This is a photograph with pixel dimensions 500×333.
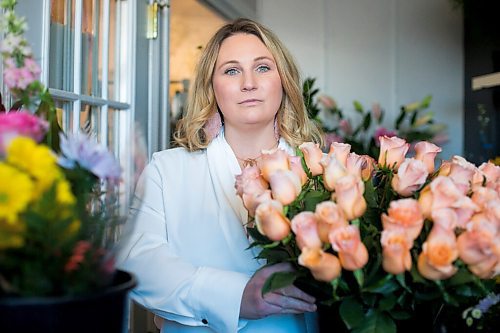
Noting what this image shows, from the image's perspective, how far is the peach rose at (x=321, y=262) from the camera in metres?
0.73

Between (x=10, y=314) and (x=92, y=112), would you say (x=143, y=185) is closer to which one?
(x=10, y=314)

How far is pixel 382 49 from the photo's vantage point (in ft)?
11.3

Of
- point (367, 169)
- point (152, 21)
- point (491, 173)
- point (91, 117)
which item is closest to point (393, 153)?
point (367, 169)

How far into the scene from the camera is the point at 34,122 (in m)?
0.60

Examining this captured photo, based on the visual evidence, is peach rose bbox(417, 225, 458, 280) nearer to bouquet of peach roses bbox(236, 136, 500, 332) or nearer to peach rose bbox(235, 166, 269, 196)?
bouquet of peach roses bbox(236, 136, 500, 332)

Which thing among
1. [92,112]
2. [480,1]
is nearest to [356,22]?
[480,1]

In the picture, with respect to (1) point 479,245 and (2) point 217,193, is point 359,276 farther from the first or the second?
(2) point 217,193

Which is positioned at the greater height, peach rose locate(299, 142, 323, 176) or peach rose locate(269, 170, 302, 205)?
peach rose locate(299, 142, 323, 176)

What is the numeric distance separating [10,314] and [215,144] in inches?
35.9

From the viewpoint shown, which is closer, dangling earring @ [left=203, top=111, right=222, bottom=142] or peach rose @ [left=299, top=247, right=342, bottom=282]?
peach rose @ [left=299, top=247, right=342, bottom=282]

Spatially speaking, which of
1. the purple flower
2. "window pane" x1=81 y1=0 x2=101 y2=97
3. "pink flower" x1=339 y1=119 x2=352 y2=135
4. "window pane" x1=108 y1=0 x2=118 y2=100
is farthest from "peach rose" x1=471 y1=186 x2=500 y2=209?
"pink flower" x1=339 y1=119 x2=352 y2=135

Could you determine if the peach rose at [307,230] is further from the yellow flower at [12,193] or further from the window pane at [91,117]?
the window pane at [91,117]

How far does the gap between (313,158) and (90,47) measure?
0.96 meters

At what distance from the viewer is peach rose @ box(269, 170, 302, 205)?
821mm
